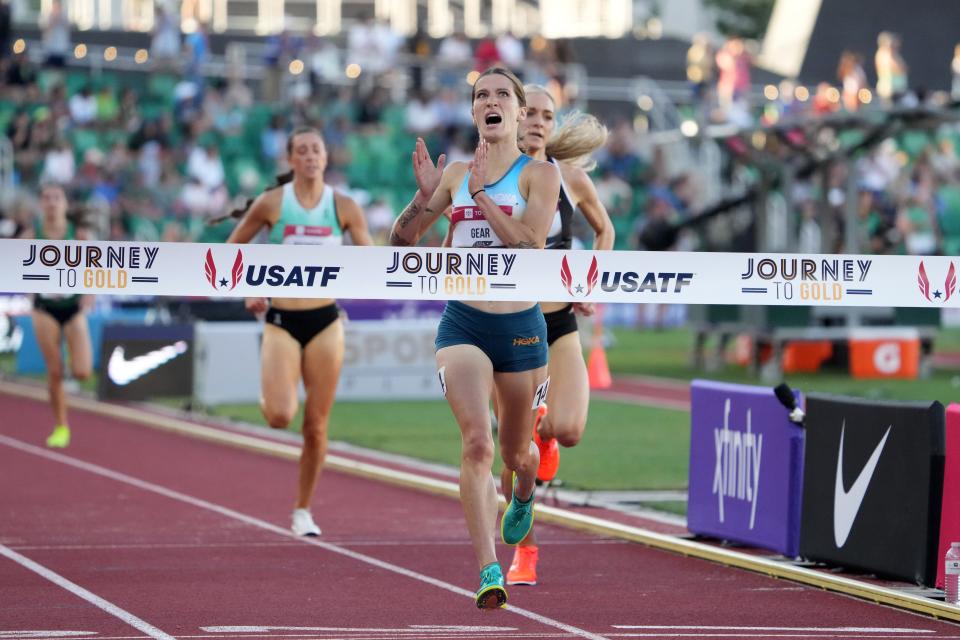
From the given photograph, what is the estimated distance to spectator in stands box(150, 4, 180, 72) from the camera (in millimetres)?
32531

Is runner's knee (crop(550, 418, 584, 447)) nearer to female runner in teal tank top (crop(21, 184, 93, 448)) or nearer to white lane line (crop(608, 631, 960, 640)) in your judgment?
white lane line (crop(608, 631, 960, 640))

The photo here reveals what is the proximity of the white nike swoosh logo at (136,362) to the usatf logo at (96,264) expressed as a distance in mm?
13317

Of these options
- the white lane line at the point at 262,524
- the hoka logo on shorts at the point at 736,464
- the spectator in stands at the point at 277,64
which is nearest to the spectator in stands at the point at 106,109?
the spectator in stands at the point at 277,64

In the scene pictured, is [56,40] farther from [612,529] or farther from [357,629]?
[357,629]

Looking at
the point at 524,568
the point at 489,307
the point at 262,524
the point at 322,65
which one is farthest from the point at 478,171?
the point at 322,65

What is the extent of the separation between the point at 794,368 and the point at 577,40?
15221mm

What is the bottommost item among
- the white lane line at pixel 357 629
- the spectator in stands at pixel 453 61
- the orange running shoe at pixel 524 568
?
the white lane line at pixel 357 629

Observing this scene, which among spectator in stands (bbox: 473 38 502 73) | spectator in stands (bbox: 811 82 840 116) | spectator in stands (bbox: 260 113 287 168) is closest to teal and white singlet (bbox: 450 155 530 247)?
spectator in stands (bbox: 811 82 840 116)

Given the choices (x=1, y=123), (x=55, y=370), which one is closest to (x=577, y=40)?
(x=1, y=123)

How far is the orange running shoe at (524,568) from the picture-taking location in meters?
8.66

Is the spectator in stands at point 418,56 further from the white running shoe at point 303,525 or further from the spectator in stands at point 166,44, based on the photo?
the white running shoe at point 303,525

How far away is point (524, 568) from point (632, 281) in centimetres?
175

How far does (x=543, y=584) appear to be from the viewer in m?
8.73

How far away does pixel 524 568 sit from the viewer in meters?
8.70
